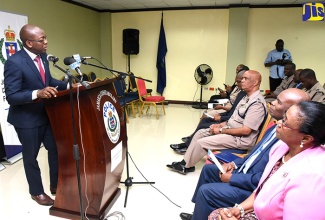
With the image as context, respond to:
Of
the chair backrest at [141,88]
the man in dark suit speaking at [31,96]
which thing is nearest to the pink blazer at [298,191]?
the man in dark suit speaking at [31,96]

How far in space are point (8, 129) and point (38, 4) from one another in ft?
8.37

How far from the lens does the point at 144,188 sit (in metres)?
2.60

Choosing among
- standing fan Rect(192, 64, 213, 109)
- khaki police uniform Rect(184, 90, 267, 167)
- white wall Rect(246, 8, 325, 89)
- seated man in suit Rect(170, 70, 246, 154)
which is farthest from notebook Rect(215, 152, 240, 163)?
white wall Rect(246, 8, 325, 89)

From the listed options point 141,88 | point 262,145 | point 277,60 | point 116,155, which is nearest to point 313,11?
point 277,60

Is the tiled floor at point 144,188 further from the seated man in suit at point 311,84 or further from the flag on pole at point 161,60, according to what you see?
the flag on pole at point 161,60

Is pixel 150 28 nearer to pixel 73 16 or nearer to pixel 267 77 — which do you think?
pixel 73 16

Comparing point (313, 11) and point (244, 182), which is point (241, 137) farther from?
point (313, 11)

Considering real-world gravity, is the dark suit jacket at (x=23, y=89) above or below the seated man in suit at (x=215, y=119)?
above

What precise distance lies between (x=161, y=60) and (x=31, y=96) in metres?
4.99

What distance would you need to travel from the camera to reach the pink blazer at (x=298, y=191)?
0.98 meters

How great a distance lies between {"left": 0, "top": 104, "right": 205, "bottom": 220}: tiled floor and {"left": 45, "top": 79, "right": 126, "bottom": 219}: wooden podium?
0.23m

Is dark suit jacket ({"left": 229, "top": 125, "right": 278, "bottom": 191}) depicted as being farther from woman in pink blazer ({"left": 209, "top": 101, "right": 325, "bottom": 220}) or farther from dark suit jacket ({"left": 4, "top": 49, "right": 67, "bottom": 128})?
dark suit jacket ({"left": 4, "top": 49, "right": 67, "bottom": 128})

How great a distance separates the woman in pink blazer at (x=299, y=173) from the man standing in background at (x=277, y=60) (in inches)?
204

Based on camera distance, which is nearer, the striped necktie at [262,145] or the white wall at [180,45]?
the striped necktie at [262,145]
